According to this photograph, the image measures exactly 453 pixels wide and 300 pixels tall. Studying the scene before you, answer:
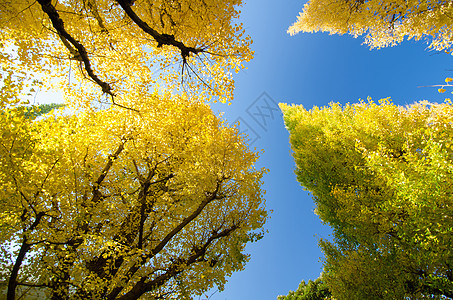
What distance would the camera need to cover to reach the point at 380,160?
18.7 ft

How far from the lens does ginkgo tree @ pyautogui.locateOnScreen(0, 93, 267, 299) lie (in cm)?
475

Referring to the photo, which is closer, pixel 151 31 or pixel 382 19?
pixel 151 31

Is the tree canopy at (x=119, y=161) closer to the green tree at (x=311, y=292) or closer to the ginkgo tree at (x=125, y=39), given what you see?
the ginkgo tree at (x=125, y=39)

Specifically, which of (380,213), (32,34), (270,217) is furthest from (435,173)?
(32,34)

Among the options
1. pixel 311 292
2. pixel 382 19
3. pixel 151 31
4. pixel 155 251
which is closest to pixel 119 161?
pixel 155 251

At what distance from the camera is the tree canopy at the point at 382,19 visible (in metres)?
5.95

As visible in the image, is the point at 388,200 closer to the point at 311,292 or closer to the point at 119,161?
the point at 119,161

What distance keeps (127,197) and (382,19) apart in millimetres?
11410

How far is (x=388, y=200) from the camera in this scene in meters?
5.57

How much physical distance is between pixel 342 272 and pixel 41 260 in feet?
33.8

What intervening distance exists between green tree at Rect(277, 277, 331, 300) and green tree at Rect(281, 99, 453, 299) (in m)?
9.12

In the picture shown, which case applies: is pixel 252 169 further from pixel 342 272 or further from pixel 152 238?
pixel 342 272

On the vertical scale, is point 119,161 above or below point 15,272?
above

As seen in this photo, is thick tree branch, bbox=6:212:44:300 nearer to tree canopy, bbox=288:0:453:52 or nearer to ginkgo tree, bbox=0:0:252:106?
ginkgo tree, bbox=0:0:252:106
